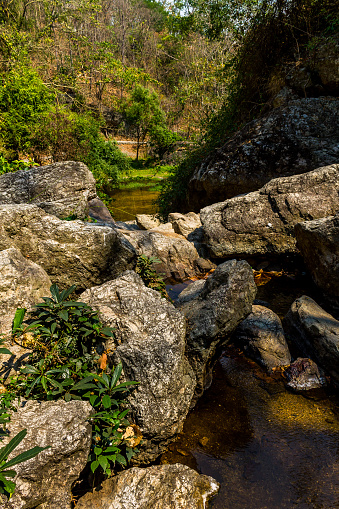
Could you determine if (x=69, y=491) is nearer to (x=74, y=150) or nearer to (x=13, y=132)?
(x=13, y=132)

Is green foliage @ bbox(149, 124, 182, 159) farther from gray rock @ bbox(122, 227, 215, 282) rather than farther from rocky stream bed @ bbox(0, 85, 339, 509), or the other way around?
rocky stream bed @ bbox(0, 85, 339, 509)

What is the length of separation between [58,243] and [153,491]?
2925 mm

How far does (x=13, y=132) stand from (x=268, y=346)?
1210 cm

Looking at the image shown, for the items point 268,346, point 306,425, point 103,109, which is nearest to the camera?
point 306,425

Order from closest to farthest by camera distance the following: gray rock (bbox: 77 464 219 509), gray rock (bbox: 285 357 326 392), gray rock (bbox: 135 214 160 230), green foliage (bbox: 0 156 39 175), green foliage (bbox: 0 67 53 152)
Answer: gray rock (bbox: 77 464 219 509)
gray rock (bbox: 285 357 326 392)
green foliage (bbox: 0 156 39 175)
gray rock (bbox: 135 214 160 230)
green foliage (bbox: 0 67 53 152)

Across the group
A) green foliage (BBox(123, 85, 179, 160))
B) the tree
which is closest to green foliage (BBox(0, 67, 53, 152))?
green foliage (BBox(123, 85, 179, 160))

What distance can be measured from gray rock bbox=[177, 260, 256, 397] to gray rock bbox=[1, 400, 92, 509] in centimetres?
140

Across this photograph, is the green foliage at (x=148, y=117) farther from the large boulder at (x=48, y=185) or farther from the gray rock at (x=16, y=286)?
the gray rock at (x=16, y=286)

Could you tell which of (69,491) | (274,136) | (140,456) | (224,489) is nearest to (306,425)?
(224,489)

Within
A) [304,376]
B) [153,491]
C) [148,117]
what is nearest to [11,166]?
[304,376]

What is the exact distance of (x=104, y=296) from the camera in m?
3.58

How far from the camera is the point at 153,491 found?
8.22ft

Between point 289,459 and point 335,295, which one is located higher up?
point 335,295

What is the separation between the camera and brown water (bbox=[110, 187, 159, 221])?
47.1 ft
